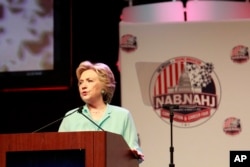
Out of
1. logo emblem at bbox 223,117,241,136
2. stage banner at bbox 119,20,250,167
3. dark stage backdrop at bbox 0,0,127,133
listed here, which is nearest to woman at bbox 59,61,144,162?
stage banner at bbox 119,20,250,167

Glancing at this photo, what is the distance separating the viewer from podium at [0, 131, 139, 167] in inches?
86.7

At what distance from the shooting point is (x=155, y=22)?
174 inches

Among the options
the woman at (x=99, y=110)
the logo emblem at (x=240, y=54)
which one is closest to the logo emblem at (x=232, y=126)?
the logo emblem at (x=240, y=54)

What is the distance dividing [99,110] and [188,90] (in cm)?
Result: 124

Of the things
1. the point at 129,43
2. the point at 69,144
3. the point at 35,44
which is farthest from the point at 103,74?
the point at 35,44

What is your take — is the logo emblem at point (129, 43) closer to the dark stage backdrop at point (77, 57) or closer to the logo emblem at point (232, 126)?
the dark stage backdrop at point (77, 57)

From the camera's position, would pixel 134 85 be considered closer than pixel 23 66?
Yes

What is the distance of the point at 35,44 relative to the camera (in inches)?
197

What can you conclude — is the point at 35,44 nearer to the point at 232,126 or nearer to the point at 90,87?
the point at 232,126

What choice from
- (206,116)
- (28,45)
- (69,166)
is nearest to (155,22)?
(206,116)

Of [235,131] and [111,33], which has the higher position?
[111,33]

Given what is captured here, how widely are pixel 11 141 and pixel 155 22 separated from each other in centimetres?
235

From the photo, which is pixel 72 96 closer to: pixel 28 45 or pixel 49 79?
pixel 49 79

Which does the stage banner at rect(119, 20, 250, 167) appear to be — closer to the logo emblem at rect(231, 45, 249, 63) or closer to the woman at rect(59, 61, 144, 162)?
the logo emblem at rect(231, 45, 249, 63)
